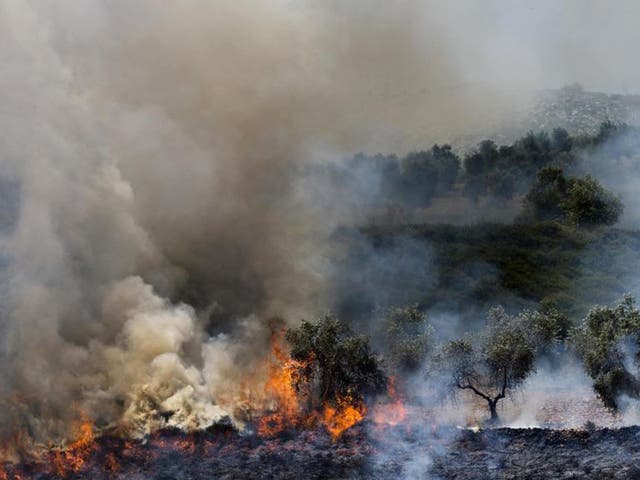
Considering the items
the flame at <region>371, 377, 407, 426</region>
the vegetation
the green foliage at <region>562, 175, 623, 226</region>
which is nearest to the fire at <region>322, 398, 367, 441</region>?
the vegetation

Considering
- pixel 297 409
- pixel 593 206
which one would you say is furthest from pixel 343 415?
pixel 593 206

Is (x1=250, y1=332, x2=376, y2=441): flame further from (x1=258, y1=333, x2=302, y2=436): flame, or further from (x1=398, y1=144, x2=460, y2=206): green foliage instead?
(x1=398, y1=144, x2=460, y2=206): green foliage

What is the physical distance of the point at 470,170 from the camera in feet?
350

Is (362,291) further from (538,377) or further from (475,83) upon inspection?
(475,83)

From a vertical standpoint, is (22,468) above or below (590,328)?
below

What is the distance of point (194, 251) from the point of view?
2153 inches

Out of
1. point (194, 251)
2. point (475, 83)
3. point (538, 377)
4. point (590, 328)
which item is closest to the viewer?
point (590, 328)

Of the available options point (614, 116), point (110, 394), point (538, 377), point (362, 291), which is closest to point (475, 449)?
point (538, 377)

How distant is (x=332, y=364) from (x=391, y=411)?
4.46 metres

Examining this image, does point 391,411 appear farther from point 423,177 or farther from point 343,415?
point 423,177

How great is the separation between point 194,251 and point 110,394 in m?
16.1

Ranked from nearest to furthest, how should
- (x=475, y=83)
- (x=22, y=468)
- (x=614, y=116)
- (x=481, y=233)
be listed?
1. (x=22, y=468)
2. (x=481, y=233)
3. (x=614, y=116)
4. (x=475, y=83)

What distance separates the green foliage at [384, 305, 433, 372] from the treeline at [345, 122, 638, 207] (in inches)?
1363

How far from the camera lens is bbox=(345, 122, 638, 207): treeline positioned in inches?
3809
